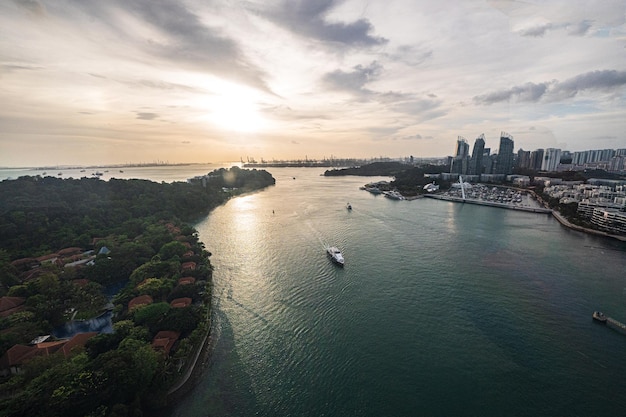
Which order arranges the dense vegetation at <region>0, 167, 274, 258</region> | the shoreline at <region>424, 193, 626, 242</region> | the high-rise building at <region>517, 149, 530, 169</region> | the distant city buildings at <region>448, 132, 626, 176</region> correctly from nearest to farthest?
the dense vegetation at <region>0, 167, 274, 258</region> < the shoreline at <region>424, 193, 626, 242</region> < the distant city buildings at <region>448, 132, 626, 176</region> < the high-rise building at <region>517, 149, 530, 169</region>

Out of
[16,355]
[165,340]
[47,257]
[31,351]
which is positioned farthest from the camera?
[47,257]

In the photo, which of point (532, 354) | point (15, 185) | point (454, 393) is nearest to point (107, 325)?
point (454, 393)

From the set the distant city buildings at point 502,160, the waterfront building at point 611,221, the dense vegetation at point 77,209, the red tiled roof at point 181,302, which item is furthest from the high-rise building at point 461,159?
the red tiled roof at point 181,302

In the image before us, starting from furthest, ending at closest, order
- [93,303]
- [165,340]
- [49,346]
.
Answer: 1. [93,303]
2. [165,340]
3. [49,346]

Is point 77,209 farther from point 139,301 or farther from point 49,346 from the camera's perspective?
point 49,346

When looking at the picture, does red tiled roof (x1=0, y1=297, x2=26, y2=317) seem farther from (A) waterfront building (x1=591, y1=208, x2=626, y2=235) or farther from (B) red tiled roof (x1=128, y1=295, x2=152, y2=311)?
(A) waterfront building (x1=591, y1=208, x2=626, y2=235)

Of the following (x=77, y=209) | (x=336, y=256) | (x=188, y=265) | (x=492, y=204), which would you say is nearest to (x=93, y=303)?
(x=188, y=265)

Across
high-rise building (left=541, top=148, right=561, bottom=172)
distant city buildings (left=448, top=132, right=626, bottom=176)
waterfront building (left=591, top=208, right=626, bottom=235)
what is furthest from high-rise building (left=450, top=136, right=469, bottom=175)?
waterfront building (left=591, top=208, right=626, bottom=235)
